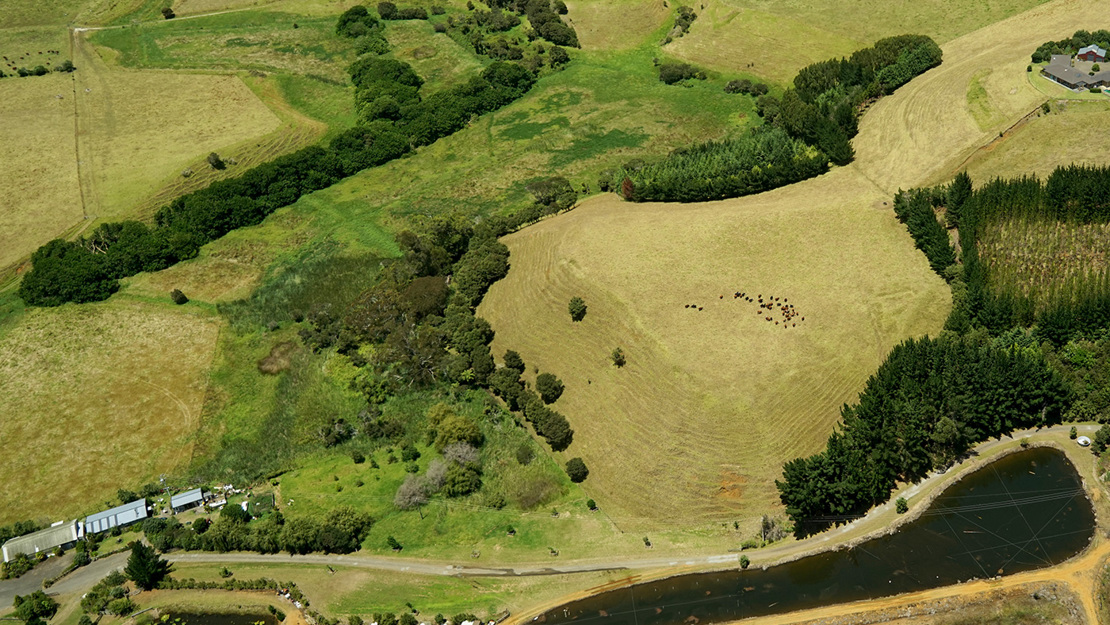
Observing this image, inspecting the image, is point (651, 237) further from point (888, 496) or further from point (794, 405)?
point (888, 496)

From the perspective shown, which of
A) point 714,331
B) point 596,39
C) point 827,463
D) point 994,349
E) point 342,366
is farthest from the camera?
point 596,39

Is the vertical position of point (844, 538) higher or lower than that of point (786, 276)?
lower

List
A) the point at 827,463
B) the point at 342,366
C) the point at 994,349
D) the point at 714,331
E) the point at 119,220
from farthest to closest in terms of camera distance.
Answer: the point at 119,220
the point at 342,366
the point at 714,331
the point at 994,349
the point at 827,463

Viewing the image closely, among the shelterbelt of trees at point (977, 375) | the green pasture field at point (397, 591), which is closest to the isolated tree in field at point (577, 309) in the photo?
the shelterbelt of trees at point (977, 375)

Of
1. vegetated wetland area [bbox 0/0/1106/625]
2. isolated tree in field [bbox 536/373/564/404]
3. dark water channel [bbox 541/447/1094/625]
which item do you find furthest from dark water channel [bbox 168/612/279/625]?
isolated tree in field [bbox 536/373/564/404]

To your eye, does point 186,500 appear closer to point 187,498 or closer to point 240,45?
point 187,498

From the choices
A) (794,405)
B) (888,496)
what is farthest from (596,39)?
(888,496)

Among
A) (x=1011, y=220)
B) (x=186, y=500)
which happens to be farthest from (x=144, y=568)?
(x=1011, y=220)
